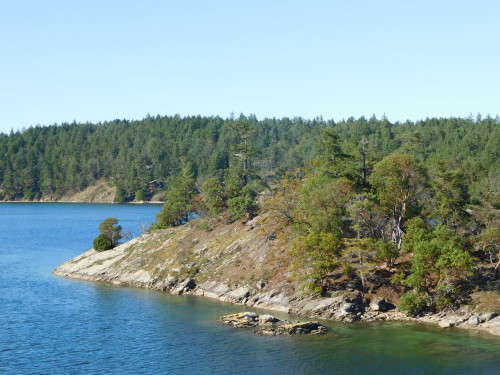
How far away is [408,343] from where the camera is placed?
6216cm

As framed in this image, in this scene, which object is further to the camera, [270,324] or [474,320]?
[270,324]

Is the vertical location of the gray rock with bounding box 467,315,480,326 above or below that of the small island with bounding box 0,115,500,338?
below

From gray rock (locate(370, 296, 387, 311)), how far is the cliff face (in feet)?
0.35

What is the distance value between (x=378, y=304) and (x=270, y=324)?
45.5 feet

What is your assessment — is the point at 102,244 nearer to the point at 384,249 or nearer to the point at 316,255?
the point at 316,255

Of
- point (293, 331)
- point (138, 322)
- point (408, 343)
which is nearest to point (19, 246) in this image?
point (138, 322)

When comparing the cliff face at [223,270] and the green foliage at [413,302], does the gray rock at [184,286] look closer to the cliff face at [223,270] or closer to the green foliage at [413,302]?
the cliff face at [223,270]

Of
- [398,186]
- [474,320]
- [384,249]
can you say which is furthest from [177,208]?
[474,320]

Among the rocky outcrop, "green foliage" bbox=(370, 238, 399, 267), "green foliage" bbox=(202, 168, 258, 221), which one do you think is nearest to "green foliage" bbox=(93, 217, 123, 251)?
"green foliage" bbox=(202, 168, 258, 221)

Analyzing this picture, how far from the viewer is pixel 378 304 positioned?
73312 mm

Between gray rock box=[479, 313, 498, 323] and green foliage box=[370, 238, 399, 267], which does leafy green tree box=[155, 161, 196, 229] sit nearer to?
green foliage box=[370, 238, 399, 267]

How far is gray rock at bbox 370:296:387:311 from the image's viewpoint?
73125 mm

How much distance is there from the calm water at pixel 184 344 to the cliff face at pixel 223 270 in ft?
10.6

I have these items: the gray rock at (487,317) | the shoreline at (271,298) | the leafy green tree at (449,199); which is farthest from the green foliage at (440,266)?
the leafy green tree at (449,199)
